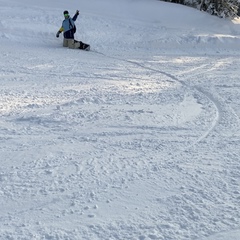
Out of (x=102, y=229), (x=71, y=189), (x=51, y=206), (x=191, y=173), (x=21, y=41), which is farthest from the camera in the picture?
(x=21, y=41)

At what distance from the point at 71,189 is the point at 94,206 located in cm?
41

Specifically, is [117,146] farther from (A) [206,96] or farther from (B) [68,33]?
(B) [68,33]

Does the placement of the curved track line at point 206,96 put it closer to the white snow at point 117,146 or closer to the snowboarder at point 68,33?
the white snow at point 117,146

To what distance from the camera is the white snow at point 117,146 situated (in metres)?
4.06

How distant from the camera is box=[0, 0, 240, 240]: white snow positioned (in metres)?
4.06

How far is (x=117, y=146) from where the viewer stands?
573 cm

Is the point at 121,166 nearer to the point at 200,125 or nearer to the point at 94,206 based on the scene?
the point at 94,206

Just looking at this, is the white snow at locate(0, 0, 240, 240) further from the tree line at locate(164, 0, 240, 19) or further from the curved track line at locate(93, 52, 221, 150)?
the tree line at locate(164, 0, 240, 19)

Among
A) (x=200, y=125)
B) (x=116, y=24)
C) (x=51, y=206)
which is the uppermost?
(x=116, y=24)

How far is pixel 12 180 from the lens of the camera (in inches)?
184

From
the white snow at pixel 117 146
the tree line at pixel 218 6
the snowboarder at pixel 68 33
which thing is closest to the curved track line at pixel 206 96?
the white snow at pixel 117 146

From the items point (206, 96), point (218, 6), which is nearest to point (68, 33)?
point (206, 96)

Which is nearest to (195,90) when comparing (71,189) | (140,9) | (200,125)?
→ (200,125)

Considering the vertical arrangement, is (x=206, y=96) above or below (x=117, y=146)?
above
